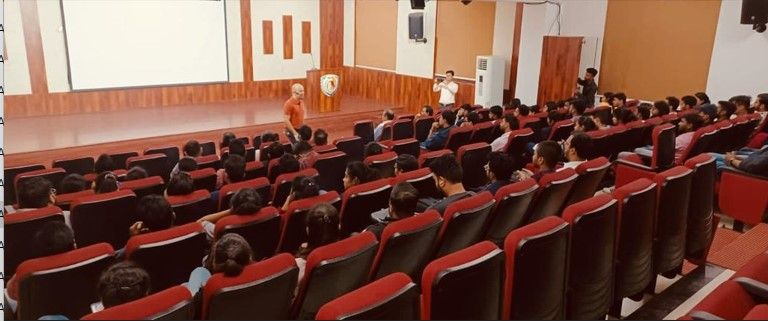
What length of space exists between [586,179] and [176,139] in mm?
6933

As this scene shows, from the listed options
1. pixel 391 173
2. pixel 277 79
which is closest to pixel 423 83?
pixel 277 79

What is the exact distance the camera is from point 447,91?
10586 mm

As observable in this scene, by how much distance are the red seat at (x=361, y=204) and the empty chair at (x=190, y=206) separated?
103 cm

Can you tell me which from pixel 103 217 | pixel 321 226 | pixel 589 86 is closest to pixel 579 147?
pixel 321 226

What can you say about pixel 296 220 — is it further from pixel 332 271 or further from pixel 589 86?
pixel 589 86

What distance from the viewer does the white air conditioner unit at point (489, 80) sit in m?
10.4

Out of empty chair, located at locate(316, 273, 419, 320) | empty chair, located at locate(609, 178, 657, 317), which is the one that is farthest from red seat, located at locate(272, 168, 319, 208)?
empty chair, located at locate(316, 273, 419, 320)

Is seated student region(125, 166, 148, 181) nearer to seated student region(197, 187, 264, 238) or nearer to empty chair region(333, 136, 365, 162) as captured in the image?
seated student region(197, 187, 264, 238)

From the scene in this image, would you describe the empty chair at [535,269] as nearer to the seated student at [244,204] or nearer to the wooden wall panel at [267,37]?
the seated student at [244,204]

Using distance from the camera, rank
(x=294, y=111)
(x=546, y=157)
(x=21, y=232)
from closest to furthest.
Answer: (x=21, y=232) → (x=546, y=157) → (x=294, y=111)

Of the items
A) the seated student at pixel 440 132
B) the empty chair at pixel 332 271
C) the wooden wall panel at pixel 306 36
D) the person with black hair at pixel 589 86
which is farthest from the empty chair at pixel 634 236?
the wooden wall panel at pixel 306 36

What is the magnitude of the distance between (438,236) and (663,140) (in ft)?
9.79

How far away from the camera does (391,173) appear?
4895 millimetres

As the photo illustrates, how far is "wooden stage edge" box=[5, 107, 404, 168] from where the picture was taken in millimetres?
7641
